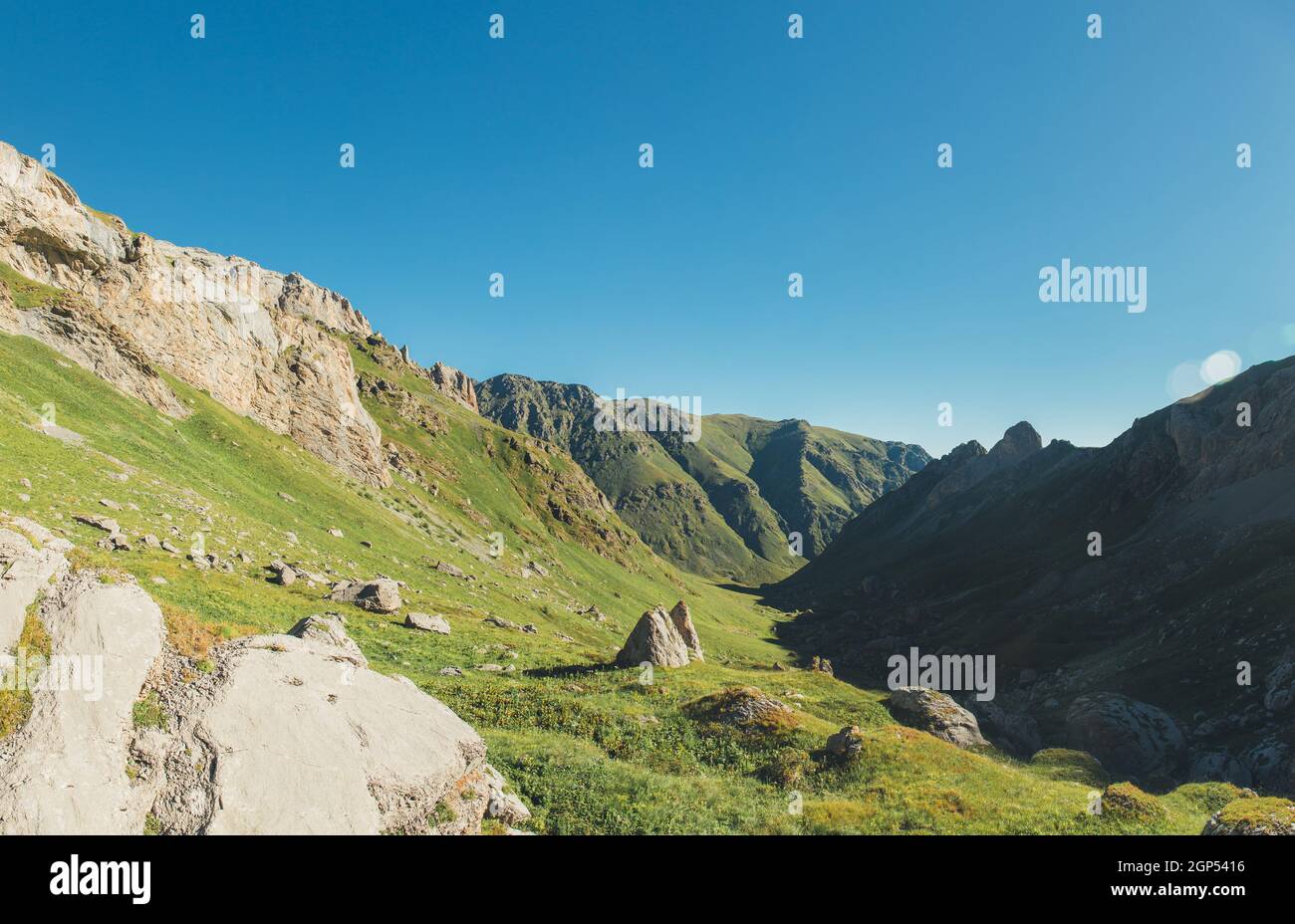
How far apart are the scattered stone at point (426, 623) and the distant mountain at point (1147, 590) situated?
4691cm

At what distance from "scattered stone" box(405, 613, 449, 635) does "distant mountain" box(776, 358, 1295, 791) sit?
46.9 m

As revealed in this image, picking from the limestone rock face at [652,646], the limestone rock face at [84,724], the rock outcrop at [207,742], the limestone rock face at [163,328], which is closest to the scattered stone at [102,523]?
the rock outcrop at [207,742]

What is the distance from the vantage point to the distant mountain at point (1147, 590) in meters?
45.1

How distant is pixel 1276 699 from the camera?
39031 mm

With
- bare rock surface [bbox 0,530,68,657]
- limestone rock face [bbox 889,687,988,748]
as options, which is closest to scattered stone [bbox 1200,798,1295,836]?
limestone rock face [bbox 889,687,988,748]

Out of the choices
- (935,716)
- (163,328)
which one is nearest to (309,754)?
(935,716)

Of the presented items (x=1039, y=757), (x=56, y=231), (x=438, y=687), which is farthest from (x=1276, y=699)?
(x=56, y=231)

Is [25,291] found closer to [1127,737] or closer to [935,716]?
[935,716]

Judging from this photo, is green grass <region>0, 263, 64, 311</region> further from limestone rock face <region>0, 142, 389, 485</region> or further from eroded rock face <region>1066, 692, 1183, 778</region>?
eroded rock face <region>1066, 692, 1183, 778</region>

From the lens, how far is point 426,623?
40.3m

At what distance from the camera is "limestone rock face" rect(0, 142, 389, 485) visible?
57.2 m

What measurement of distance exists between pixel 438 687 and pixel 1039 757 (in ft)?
115

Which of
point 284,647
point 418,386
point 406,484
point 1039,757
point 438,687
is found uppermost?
point 418,386
